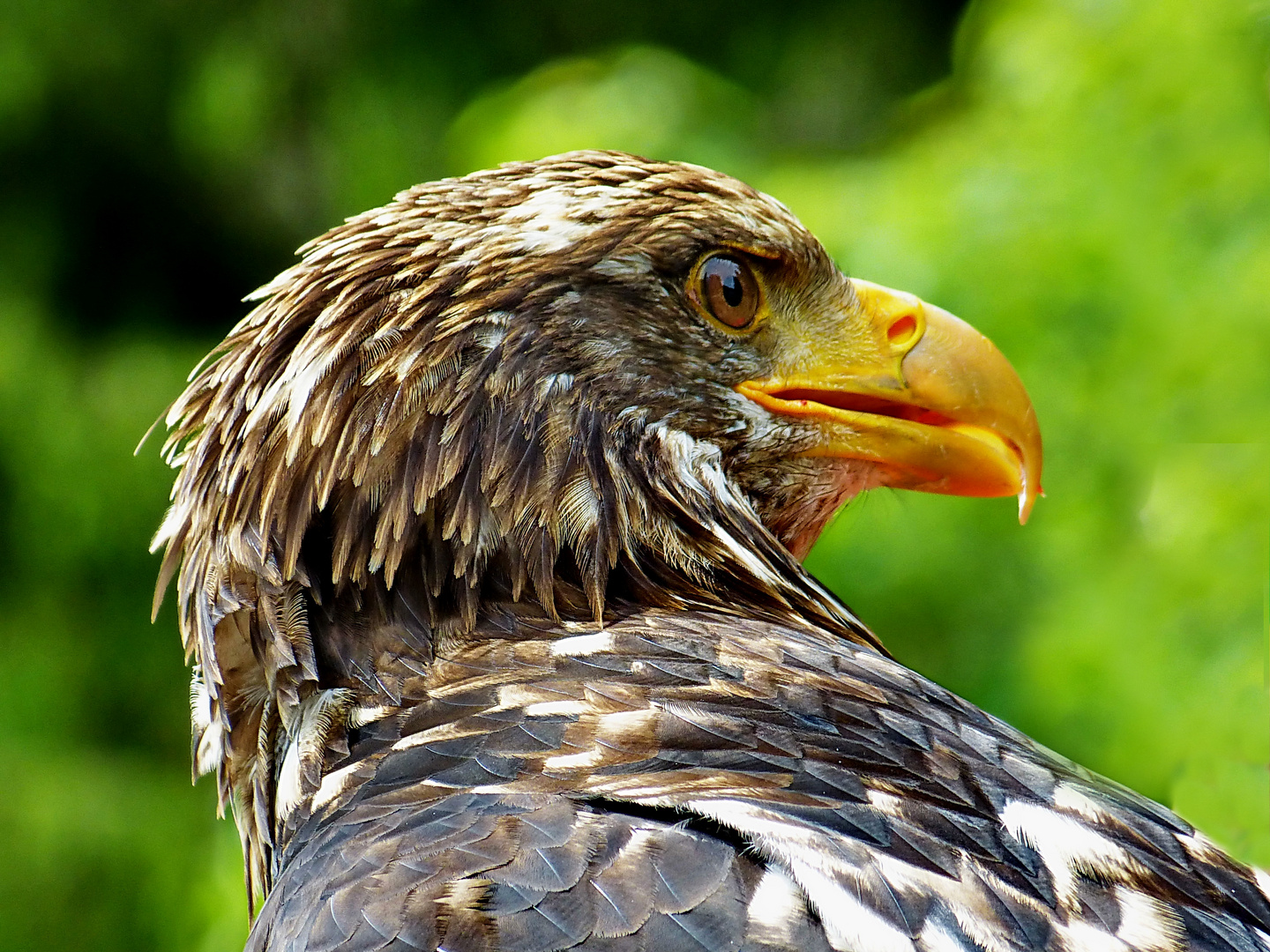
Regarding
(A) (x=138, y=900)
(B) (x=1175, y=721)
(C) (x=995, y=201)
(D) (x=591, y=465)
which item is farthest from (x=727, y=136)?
(A) (x=138, y=900)

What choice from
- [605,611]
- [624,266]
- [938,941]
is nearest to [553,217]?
[624,266]

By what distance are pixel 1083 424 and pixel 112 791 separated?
4.16 metres

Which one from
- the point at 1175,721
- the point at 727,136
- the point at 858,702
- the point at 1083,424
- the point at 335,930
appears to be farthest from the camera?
the point at 727,136

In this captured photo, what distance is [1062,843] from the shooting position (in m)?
1.81

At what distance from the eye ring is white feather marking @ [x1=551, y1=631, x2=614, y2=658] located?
0.68 m

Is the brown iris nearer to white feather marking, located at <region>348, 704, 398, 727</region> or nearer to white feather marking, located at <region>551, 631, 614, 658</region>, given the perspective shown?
white feather marking, located at <region>551, 631, 614, 658</region>

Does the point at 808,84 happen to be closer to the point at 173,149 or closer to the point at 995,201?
the point at 995,201

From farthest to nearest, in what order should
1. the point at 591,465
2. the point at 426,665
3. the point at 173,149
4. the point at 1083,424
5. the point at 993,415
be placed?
the point at 173,149 → the point at 1083,424 → the point at 993,415 → the point at 591,465 → the point at 426,665

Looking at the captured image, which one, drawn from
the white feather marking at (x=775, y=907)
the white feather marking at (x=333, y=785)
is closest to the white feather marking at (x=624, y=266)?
the white feather marking at (x=333, y=785)

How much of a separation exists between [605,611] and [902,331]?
822mm

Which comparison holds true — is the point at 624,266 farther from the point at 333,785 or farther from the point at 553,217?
the point at 333,785

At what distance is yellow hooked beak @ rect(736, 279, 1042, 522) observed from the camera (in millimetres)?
2652

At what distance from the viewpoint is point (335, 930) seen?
66.4 inches

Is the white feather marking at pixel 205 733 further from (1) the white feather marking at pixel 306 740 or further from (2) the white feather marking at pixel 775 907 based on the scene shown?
(2) the white feather marking at pixel 775 907
